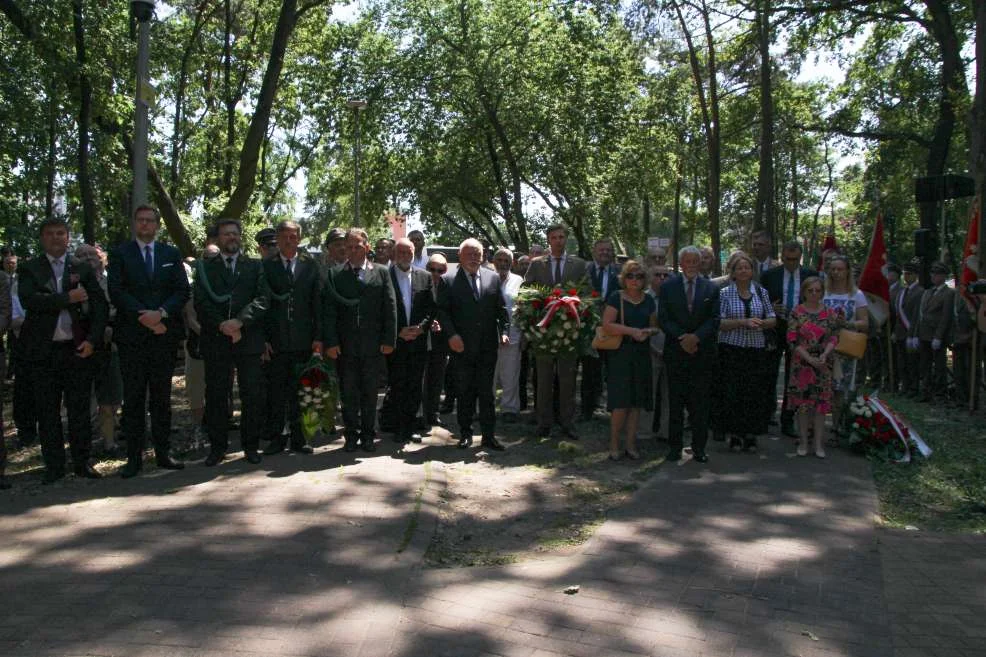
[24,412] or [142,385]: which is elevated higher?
[142,385]

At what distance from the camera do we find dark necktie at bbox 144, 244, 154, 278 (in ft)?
25.6

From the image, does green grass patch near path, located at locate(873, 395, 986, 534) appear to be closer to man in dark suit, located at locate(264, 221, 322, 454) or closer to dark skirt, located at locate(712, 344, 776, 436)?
dark skirt, located at locate(712, 344, 776, 436)

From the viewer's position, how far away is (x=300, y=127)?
35906 mm

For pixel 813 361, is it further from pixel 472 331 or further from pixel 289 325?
pixel 289 325

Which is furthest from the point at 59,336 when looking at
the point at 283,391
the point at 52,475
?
the point at 283,391

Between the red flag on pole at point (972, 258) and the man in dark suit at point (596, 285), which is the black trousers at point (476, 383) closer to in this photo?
the man in dark suit at point (596, 285)

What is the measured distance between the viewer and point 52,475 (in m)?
7.57

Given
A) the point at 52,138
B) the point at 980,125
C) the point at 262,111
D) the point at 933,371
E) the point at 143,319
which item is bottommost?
the point at 933,371

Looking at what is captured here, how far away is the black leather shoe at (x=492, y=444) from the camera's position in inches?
371

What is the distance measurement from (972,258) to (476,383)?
25.8 ft

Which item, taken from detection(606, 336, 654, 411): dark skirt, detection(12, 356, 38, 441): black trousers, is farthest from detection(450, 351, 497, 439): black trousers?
detection(12, 356, 38, 441): black trousers

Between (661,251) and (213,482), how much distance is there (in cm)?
578

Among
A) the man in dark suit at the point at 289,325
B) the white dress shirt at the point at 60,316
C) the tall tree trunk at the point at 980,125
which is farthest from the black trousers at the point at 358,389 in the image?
the tall tree trunk at the point at 980,125

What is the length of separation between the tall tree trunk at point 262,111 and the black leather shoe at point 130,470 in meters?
8.11
